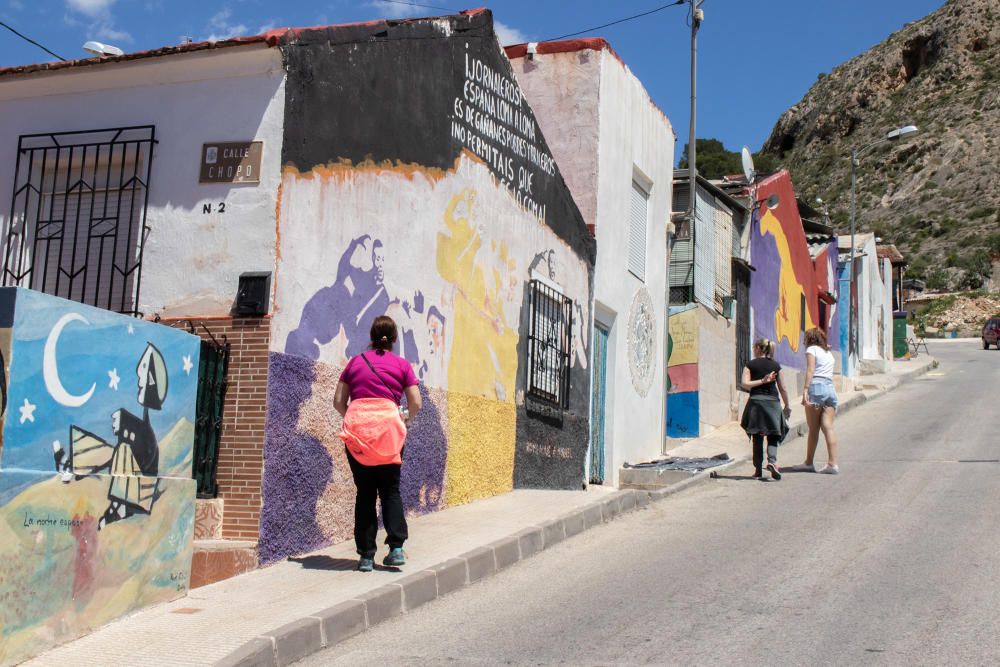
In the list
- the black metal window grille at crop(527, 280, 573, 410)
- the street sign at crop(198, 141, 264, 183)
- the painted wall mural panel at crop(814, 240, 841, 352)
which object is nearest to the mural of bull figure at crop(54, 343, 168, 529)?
the street sign at crop(198, 141, 264, 183)

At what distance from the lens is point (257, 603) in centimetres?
637

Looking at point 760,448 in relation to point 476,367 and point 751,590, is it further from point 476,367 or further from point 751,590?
point 751,590

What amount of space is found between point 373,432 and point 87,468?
5.83ft

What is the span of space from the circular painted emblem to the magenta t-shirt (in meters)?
8.46

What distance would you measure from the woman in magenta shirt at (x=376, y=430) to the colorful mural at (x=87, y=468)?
102 centimetres

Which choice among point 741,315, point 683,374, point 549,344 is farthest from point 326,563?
point 741,315

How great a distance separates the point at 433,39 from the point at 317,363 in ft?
11.6

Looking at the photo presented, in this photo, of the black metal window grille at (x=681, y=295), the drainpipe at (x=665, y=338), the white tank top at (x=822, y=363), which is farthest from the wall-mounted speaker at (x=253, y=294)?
the black metal window grille at (x=681, y=295)

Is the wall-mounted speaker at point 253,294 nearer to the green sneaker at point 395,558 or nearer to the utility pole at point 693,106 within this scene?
the green sneaker at point 395,558

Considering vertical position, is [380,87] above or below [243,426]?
above

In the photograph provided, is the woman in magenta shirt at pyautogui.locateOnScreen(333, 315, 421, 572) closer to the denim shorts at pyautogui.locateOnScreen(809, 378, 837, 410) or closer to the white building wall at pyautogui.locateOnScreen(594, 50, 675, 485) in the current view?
the white building wall at pyautogui.locateOnScreen(594, 50, 675, 485)

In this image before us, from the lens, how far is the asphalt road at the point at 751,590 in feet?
19.0

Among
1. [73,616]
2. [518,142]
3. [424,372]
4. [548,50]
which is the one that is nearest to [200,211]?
[424,372]

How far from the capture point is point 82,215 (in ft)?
27.9
